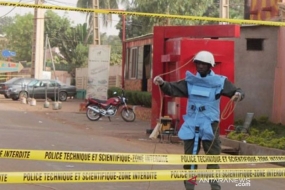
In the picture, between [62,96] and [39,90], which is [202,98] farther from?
[62,96]

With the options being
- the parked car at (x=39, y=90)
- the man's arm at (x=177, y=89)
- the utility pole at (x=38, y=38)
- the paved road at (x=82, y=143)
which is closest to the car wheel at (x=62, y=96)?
the parked car at (x=39, y=90)

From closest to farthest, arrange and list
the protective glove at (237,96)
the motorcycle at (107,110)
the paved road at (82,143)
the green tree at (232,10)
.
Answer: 1. the protective glove at (237,96)
2. the paved road at (82,143)
3. the motorcycle at (107,110)
4. the green tree at (232,10)

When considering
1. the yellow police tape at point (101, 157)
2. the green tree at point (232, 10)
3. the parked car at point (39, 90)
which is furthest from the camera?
the green tree at point (232, 10)

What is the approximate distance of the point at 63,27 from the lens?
3125 inches

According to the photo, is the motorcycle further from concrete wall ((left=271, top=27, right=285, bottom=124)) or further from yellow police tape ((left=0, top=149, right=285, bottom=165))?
yellow police tape ((left=0, top=149, right=285, bottom=165))

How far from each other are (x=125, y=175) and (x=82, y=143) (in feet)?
28.3

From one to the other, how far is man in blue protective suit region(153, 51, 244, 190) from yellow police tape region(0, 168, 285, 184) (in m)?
0.35

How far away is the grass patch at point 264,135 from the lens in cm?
1336

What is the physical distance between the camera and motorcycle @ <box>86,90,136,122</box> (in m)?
24.0

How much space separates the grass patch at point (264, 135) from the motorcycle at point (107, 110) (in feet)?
23.1

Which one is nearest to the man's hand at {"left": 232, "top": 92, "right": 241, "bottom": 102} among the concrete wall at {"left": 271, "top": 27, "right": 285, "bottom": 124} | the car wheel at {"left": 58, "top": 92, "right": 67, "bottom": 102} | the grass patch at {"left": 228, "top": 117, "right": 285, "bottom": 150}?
the grass patch at {"left": 228, "top": 117, "right": 285, "bottom": 150}

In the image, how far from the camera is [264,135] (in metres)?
A: 14.7

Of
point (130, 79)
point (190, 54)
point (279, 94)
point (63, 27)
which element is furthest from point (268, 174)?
point (63, 27)

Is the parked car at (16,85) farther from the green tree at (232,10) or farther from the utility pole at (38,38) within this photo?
the green tree at (232,10)
